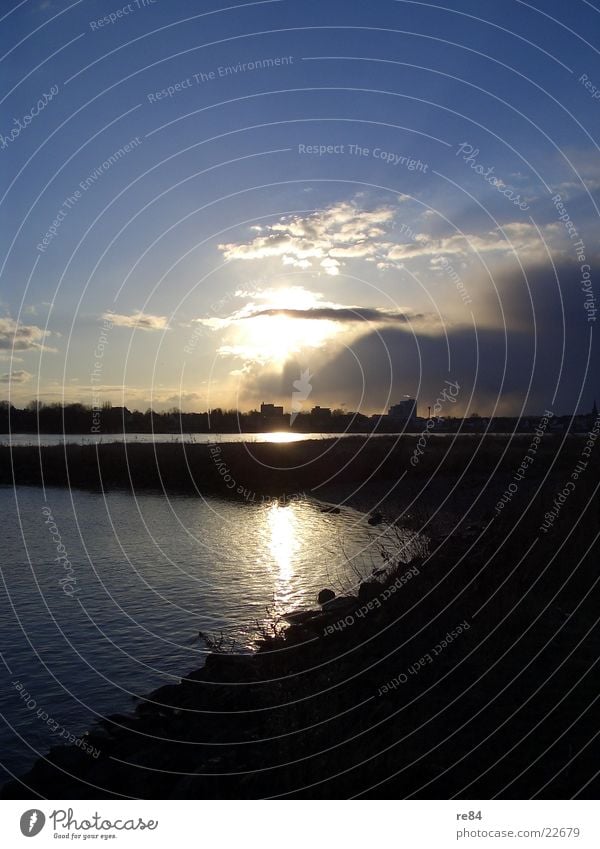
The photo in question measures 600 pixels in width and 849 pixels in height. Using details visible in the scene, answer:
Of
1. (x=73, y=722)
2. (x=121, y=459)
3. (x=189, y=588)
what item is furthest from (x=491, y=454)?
(x=73, y=722)

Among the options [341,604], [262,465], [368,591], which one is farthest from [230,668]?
[262,465]

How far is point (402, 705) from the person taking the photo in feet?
33.6

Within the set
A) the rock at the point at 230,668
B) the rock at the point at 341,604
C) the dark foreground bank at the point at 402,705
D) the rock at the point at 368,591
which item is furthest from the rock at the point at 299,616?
the rock at the point at 230,668

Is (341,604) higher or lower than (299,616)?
higher

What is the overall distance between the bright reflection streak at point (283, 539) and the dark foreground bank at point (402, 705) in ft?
28.1

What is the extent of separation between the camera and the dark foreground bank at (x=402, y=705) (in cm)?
838

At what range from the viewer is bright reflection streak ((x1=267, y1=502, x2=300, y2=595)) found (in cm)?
2623

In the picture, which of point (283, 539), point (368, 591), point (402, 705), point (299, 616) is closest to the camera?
point (402, 705)

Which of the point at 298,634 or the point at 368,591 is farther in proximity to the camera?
the point at 368,591

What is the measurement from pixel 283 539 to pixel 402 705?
23.7 metres

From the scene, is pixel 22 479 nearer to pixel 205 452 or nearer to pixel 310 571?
pixel 205 452

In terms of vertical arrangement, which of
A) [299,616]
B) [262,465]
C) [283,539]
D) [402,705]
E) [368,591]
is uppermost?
[402,705]

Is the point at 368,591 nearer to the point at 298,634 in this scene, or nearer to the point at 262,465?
the point at 298,634

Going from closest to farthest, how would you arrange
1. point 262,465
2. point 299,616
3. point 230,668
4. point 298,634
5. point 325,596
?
point 230,668 < point 298,634 < point 299,616 < point 325,596 < point 262,465
